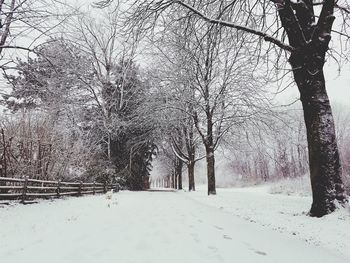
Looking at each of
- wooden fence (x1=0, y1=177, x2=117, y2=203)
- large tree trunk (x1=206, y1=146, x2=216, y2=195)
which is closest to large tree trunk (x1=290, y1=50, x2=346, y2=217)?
wooden fence (x1=0, y1=177, x2=117, y2=203)

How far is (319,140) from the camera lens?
7.15m

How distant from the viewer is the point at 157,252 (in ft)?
13.6

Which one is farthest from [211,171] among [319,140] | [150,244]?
[150,244]

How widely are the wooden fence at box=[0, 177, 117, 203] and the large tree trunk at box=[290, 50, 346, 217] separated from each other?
9107mm

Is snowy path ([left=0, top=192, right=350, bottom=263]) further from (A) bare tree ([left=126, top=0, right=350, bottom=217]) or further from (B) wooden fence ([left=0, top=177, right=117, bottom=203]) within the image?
Answer: (B) wooden fence ([left=0, top=177, right=117, bottom=203])

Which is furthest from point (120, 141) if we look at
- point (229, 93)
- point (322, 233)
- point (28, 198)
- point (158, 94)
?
point (322, 233)

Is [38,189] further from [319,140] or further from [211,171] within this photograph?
[319,140]

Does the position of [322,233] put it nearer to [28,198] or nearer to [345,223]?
[345,223]

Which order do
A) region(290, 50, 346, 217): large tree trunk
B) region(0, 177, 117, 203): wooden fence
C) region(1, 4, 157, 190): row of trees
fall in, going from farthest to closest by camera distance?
region(1, 4, 157, 190): row of trees, region(0, 177, 117, 203): wooden fence, region(290, 50, 346, 217): large tree trunk

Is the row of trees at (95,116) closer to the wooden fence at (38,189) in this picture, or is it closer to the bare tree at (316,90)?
the wooden fence at (38,189)

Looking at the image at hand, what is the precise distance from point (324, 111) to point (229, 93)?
10.7 meters

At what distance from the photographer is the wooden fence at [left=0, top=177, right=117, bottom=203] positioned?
1098 cm

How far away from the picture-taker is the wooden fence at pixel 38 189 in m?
11.0

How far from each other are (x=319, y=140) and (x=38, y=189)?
11662 millimetres
